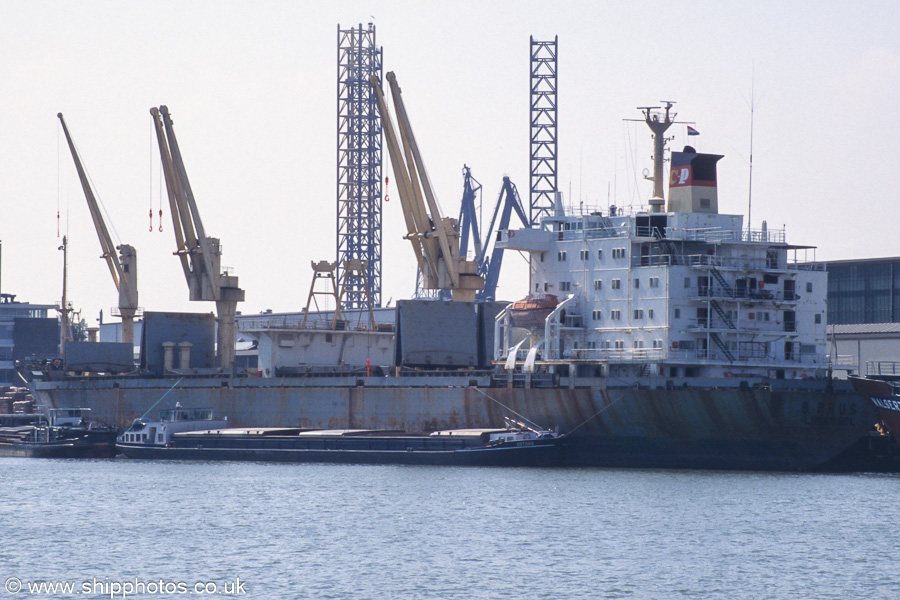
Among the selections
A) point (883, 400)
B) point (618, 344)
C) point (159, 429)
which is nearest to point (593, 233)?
point (618, 344)

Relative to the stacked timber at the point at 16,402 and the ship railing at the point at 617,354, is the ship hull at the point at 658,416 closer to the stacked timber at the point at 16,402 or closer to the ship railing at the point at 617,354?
the ship railing at the point at 617,354

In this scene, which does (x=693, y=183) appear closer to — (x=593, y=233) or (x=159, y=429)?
(x=593, y=233)

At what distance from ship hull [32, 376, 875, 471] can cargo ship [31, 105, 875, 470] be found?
0.06 m

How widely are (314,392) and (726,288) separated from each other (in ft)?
69.9

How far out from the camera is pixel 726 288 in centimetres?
5522

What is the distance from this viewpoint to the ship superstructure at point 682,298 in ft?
181

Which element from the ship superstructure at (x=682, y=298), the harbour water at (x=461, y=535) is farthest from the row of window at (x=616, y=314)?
the harbour water at (x=461, y=535)

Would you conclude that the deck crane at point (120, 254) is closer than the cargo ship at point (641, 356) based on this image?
No

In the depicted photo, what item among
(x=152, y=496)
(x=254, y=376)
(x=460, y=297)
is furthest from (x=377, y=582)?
(x=254, y=376)

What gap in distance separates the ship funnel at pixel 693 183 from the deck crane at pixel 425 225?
1205 cm

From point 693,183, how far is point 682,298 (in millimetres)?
5407

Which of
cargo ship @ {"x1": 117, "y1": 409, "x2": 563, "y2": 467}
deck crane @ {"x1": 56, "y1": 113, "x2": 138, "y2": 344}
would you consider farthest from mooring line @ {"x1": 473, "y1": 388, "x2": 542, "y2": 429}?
deck crane @ {"x1": 56, "y1": 113, "x2": 138, "y2": 344}

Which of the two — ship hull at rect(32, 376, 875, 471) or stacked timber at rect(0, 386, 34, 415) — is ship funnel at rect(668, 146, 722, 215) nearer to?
ship hull at rect(32, 376, 875, 471)

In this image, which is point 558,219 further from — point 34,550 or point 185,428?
point 34,550
